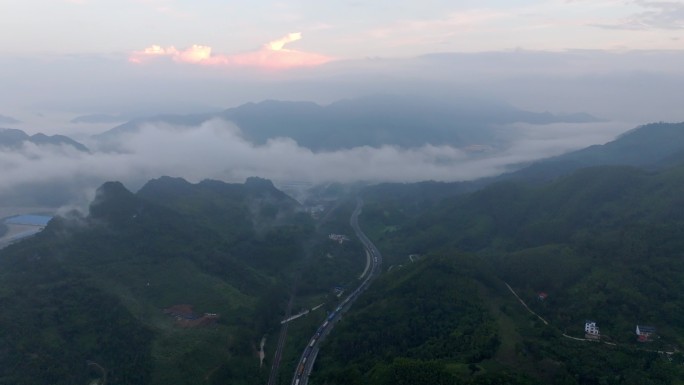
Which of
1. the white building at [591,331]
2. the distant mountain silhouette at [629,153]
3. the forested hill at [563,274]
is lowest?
the white building at [591,331]

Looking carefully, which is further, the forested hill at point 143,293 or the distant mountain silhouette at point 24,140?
the distant mountain silhouette at point 24,140

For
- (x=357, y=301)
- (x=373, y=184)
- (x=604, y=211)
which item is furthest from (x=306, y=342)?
(x=373, y=184)

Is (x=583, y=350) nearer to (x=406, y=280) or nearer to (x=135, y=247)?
(x=406, y=280)

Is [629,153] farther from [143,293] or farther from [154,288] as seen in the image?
[143,293]

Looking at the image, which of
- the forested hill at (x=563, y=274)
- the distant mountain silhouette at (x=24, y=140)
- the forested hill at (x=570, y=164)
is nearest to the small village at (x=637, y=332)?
the forested hill at (x=563, y=274)

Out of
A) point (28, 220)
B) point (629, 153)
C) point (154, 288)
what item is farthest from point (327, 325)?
point (629, 153)

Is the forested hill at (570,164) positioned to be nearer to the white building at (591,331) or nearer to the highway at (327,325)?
the highway at (327,325)

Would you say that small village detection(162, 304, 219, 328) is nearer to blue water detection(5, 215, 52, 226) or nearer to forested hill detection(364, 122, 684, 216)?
blue water detection(5, 215, 52, 226)
